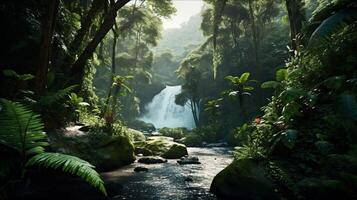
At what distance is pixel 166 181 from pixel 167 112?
38373 mm

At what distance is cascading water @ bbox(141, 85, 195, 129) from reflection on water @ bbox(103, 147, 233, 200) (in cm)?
3304

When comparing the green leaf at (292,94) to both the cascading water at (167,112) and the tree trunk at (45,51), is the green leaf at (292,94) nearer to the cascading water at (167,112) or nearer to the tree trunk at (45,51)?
the tree trunk at (45,51)

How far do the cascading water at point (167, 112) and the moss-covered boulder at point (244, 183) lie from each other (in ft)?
124

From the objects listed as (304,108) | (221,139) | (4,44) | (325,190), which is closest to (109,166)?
(4,44)

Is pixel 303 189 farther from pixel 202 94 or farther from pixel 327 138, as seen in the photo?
pixel 202 94

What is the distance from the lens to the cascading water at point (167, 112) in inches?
1832

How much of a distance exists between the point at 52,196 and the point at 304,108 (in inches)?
251

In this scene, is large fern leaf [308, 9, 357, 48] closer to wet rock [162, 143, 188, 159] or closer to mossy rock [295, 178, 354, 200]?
mossy rock [295, 178, 354, 200]

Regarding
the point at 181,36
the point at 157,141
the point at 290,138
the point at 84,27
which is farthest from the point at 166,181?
the point at 181,36

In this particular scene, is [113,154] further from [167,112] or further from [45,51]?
[167,112]

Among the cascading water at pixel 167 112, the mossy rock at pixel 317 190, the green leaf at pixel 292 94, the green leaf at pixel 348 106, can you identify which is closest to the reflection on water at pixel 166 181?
the mossy rock at pixel 317 190

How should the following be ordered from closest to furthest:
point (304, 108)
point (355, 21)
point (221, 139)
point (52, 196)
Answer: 1. point (52, 196)
2. point (304, 108)
3. point (355, 21)
4. point (221, 139)

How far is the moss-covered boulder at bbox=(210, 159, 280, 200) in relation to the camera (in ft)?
22.4

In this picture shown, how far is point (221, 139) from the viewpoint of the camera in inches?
1204
